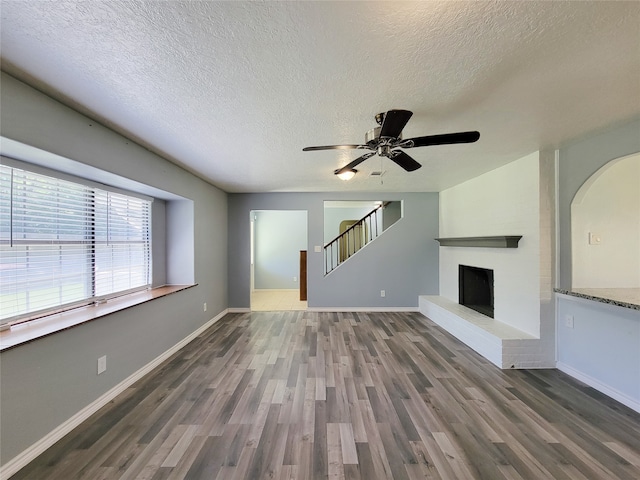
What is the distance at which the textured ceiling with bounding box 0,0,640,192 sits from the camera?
3.59 ft

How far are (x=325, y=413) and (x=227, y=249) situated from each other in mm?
3764

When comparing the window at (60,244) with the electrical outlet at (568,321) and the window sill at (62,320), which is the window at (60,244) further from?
the electrical outlet at (568,321)

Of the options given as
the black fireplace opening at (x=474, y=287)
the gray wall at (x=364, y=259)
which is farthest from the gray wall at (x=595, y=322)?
the gray wall at (x=364, y=259)

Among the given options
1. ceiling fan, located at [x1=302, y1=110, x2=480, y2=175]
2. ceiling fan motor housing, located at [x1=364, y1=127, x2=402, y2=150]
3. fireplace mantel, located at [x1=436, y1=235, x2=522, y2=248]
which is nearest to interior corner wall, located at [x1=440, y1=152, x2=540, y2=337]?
fireplace mantel, located at [x1=436, y1=235, x2=522, y2=248]

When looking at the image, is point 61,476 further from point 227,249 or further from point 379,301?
point 379,301

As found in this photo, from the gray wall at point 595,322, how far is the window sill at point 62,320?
4.44 metres

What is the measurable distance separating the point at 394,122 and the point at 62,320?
2.87m

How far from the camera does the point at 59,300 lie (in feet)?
7.08

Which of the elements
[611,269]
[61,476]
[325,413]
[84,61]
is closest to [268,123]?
[84,61]

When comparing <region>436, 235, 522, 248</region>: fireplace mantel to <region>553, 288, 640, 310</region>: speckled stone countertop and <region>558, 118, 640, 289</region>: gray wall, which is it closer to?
<region>558, 118, 640, 289</region>: gray wall

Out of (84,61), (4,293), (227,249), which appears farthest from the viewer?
(227,249)

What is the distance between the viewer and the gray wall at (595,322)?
2.13 metres

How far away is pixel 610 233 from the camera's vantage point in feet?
8.95

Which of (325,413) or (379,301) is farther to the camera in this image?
(379,301)
